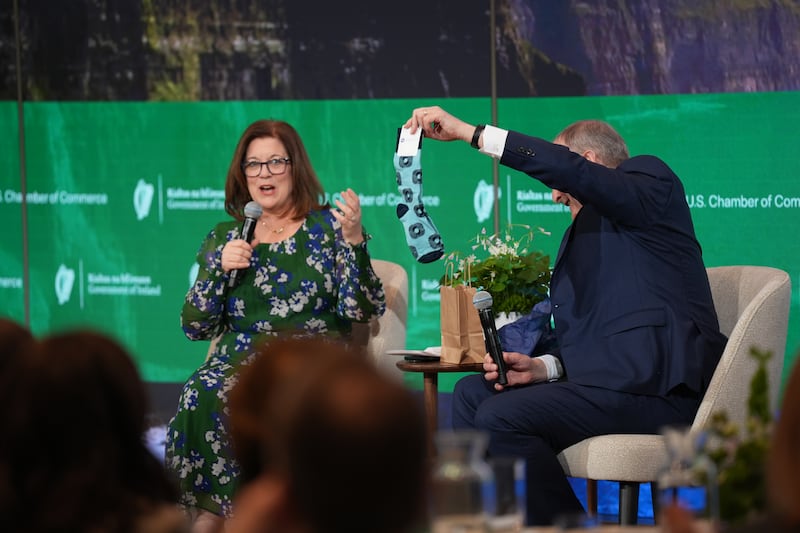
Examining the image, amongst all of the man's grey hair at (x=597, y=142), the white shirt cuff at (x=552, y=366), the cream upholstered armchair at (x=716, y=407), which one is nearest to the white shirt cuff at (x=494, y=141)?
the man's grey hair at (x=597, y=142)

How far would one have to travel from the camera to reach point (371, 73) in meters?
5.88

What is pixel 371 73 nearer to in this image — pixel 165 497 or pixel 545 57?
pixel 545 57

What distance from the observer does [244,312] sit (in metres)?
4.41

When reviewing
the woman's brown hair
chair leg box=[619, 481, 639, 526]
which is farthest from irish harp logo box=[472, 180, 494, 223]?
chair leg box=[619, 481, 639, 526]

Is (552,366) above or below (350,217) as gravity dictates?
below

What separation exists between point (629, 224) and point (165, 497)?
2339 millimetres

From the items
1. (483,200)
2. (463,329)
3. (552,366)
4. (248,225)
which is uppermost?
(483,200)

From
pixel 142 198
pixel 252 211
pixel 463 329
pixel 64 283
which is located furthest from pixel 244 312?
pixel 64 283

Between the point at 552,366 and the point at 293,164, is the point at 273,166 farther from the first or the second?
the point at 552,366

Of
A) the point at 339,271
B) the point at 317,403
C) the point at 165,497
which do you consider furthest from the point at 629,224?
the point at 317,403

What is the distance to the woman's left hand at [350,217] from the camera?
4203mm

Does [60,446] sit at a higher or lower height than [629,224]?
lower

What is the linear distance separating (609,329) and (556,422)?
1.20 feet

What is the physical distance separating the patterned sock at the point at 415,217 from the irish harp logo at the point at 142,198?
8.54 feet
